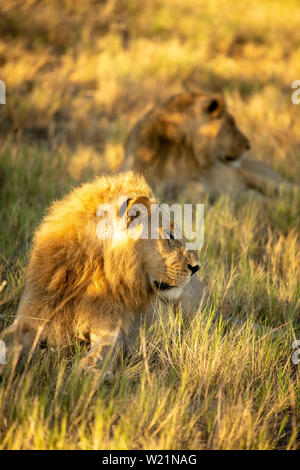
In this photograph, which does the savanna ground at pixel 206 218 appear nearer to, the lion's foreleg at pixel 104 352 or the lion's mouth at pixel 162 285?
the lion's foreleg at pixel 104 352

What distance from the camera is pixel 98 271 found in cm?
286

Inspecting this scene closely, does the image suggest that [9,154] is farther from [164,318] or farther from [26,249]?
[164,318]

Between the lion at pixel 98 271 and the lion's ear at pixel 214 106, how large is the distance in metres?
4.07

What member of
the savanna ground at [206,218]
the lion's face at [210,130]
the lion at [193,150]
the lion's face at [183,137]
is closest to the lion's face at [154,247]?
the savanna ground at [206,218]

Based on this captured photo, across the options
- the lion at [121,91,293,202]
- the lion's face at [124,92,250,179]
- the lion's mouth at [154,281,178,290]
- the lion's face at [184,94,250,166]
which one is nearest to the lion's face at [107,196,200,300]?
the lion's mouth at [154,281,178,290]

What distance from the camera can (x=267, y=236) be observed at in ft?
18.5

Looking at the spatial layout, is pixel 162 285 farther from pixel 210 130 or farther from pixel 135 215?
pixel 210 130

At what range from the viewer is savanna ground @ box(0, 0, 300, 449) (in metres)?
2.42

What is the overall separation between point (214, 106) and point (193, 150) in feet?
1.97

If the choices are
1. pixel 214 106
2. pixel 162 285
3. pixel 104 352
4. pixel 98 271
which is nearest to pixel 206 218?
pixel 214 106

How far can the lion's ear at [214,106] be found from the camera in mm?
6695

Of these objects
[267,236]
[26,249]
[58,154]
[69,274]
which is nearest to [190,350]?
[69,274]

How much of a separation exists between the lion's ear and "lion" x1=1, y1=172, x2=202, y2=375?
Answer: 13.4ft

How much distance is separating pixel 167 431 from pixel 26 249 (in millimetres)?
2451
